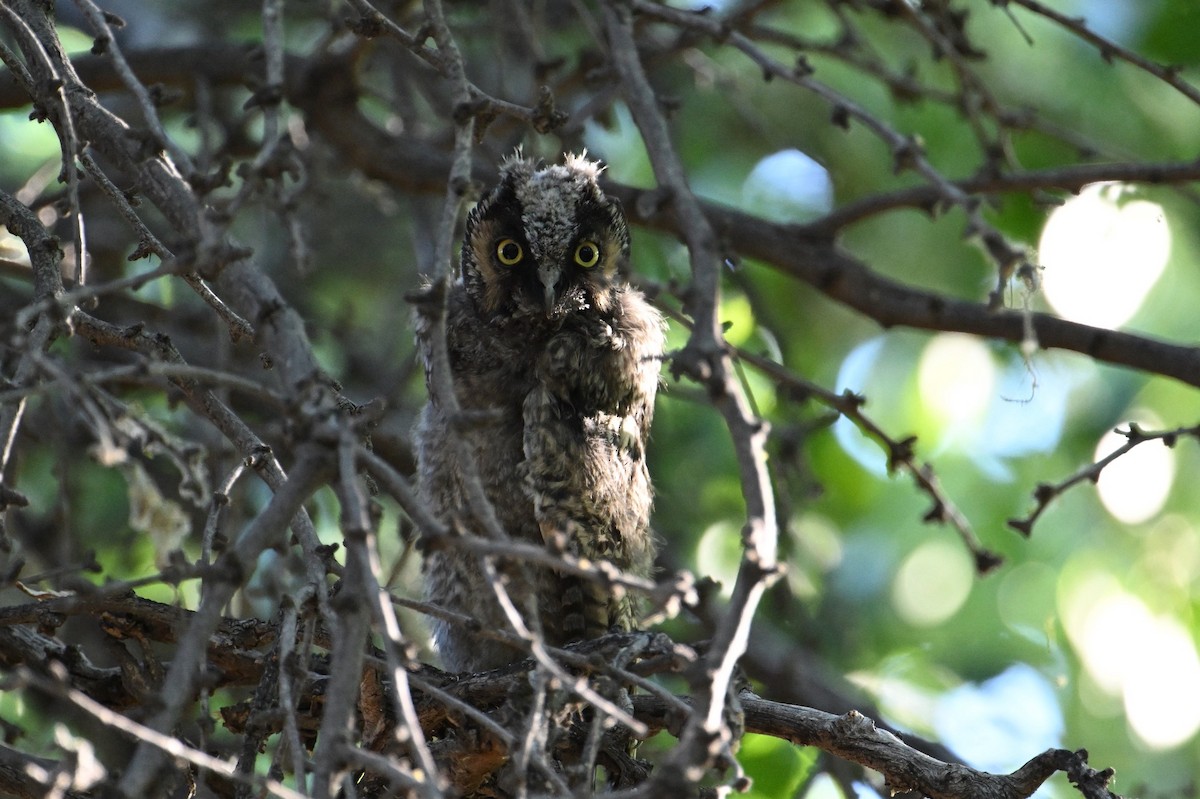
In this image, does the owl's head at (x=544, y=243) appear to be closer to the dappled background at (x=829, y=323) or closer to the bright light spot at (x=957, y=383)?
the dappled background at (x=829, y=323)

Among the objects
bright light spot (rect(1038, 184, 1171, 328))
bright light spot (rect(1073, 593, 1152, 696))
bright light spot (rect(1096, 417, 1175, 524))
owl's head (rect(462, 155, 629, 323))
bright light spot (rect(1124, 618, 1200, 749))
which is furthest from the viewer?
bright light spot (rect(1096, 417, 1175, 524))

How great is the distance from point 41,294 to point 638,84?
3.31 ft

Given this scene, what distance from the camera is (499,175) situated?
361cm

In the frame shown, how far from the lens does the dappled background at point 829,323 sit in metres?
3.70

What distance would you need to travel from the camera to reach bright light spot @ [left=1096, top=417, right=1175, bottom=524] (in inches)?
205

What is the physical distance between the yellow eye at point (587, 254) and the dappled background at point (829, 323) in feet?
1.01

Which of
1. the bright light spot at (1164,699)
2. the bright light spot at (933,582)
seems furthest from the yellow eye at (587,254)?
the bright light spot at (1164,699)

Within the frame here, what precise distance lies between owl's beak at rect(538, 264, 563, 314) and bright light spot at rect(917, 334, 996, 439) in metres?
2.68

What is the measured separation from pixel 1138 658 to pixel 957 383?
1357 millimetres

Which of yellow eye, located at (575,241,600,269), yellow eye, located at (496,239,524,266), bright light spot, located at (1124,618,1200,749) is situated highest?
bright light spot, located at (1124,618,1200,749)

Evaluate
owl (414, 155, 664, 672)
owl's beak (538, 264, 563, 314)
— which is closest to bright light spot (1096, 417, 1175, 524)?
owl (414, 155, 664, 672)

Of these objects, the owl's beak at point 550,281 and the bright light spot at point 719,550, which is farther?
the bright light spot at point 719,550

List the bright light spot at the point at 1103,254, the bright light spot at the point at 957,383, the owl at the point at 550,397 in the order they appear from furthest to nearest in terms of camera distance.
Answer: the bright light spot at the point at 957,383 → the bright light spot at the point at 1103,254 → the owl at the point at 550,397

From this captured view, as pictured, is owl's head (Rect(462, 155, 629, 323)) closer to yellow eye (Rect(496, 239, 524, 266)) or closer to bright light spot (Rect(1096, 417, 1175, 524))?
yellow eye (Rect(496, 239, 524, 266))
